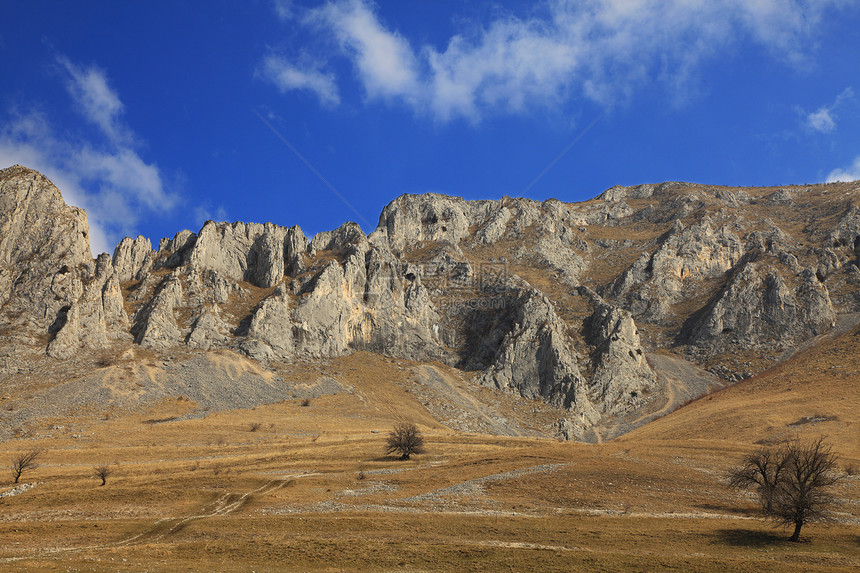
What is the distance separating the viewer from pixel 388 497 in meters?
57.0

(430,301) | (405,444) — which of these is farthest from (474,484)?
(430,301)

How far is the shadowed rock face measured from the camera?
124 meters

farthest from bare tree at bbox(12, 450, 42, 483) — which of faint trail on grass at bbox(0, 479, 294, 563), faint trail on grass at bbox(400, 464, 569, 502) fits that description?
Answer: faint trail on grass at bbox(400, 464, 569, 502)

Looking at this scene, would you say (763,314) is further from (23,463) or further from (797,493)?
(23,463)

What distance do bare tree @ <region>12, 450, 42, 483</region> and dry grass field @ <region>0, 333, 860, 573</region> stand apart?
1.21 m

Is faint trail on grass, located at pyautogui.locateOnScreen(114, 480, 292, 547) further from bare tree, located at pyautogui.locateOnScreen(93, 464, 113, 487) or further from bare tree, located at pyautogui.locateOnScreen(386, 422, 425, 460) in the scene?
bare tree, located at pyautogui.locateOnScreen(386, 422, 425, 460)

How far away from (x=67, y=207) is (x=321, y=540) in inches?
5197

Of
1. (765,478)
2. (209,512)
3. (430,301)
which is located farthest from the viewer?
(430,301)

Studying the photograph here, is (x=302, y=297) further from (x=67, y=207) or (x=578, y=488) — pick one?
(x=578, y=488)

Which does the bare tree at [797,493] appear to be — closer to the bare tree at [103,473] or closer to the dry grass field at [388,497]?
the dry grass field at [388,497]

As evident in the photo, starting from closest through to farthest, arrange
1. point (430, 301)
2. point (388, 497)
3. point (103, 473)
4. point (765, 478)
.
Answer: point (765, 478), point (388, 497), point (103, 473), point (430, 301)

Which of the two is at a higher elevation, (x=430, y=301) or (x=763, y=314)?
(x=430, y=301)

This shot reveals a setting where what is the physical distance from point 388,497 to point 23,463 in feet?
150

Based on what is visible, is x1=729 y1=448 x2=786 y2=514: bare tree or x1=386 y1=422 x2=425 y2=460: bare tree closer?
x1=729 y1=448 x2=786 y2=514: bare tree
